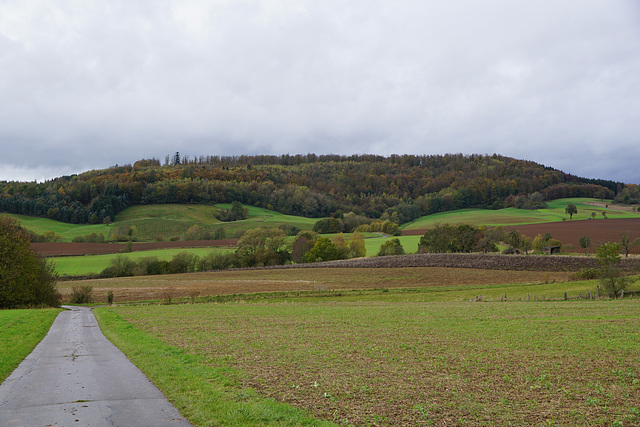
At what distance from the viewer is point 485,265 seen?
84.4 meters

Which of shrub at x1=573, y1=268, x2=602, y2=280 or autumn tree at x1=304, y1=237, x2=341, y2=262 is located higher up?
autumn tree at x1=304, y1=237, x2=341, y2=262

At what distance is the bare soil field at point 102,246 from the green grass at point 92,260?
Result: 3.62m

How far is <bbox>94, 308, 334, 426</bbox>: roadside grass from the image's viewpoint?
1012 cm

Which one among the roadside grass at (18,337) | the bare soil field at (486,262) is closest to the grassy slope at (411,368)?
the roadside grass at (18,337)

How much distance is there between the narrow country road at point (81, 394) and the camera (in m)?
10.0

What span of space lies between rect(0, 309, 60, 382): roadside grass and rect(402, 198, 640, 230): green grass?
4925 inches

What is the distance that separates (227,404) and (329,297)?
165ft

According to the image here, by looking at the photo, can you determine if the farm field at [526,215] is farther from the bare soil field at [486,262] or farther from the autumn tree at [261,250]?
the bare soil field at [486,262]

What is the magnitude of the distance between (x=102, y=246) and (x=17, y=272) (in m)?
84.1

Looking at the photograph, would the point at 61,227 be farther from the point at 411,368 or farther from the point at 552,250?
the point at 411,368

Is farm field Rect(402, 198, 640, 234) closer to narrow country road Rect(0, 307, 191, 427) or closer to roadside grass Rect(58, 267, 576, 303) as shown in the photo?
roadside grass Rect(58, 267, 576, 303)

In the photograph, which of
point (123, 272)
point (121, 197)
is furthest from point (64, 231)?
point (123, 272)

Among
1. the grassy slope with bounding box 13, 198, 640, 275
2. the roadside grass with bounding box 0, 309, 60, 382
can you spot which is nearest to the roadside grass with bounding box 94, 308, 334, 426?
the roadside grass with bounding box 0, 309, 60, 382

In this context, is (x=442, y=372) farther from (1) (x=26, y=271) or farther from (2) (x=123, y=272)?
(2) (x=123, y=272)
